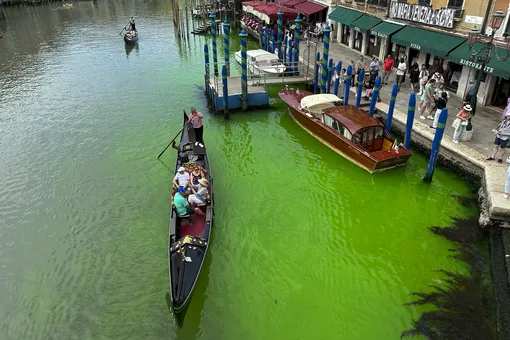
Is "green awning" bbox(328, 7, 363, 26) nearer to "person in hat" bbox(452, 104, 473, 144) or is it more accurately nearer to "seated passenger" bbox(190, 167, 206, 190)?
"person in hat" bbox(452, 104, 473, 144)

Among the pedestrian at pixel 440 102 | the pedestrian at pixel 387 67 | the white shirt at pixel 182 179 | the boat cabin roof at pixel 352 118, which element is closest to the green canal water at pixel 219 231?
the white shirt at pixel 182 179

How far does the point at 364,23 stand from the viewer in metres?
23.3

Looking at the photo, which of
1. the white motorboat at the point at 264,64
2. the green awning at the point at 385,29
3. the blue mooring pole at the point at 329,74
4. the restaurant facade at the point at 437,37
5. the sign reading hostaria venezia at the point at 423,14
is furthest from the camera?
the white motorboat at the point at 264,64

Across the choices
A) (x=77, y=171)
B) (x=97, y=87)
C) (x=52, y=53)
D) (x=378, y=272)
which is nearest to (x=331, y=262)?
(x=378, y=272)

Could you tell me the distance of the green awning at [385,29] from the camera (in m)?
20.2

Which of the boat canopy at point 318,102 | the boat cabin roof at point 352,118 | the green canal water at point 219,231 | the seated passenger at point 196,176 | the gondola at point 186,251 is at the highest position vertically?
the boat cabin roof at point 352,118

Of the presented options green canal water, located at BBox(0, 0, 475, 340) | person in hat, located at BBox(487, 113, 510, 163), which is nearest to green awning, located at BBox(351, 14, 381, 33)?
green canal water, located at BBox(0, 0, 475, 340)

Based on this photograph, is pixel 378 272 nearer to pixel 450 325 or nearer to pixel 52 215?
pixel 450 325

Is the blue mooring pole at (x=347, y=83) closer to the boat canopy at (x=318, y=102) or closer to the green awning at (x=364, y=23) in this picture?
the boat canopy at (x=318, y=102)

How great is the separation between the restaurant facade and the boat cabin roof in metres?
4.54

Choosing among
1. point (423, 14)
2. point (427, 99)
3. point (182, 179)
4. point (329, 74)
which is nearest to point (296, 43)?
point (329, 74)

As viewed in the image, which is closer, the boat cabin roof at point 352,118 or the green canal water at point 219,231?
the green canal water at point 219,231

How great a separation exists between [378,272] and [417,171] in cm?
548

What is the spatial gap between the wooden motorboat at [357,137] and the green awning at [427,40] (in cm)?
552
